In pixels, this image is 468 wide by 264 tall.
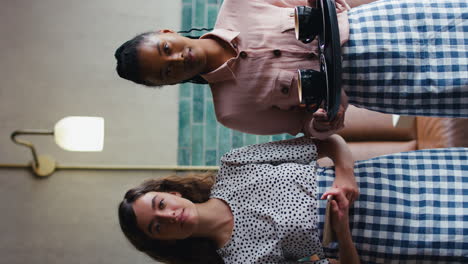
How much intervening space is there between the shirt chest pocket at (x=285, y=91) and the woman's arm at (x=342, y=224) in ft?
0.90

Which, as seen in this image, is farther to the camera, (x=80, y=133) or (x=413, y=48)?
(x=80, y=133)

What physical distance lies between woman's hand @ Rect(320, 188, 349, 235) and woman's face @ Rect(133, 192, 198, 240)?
39 cm

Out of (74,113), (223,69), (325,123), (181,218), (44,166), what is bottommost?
(44,166)

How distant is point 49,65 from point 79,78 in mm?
172

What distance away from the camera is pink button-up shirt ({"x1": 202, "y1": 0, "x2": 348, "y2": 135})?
138 cm

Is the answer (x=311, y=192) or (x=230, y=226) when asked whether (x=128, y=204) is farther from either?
(x=311, y=192)

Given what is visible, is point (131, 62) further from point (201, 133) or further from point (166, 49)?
point (201, 133)

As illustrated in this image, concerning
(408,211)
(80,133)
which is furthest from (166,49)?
(80,133)

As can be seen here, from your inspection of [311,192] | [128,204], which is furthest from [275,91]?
[128,204]

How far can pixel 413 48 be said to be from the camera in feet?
4.24

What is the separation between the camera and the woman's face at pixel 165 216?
142 centimetres

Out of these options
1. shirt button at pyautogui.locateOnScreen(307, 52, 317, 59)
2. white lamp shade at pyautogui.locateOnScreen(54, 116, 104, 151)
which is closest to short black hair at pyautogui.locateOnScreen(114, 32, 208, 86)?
shirt button at pyautogui.locateOnScreen(307, 52, 317, 59)

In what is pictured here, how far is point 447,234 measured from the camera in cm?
138

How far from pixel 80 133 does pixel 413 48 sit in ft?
5.10
